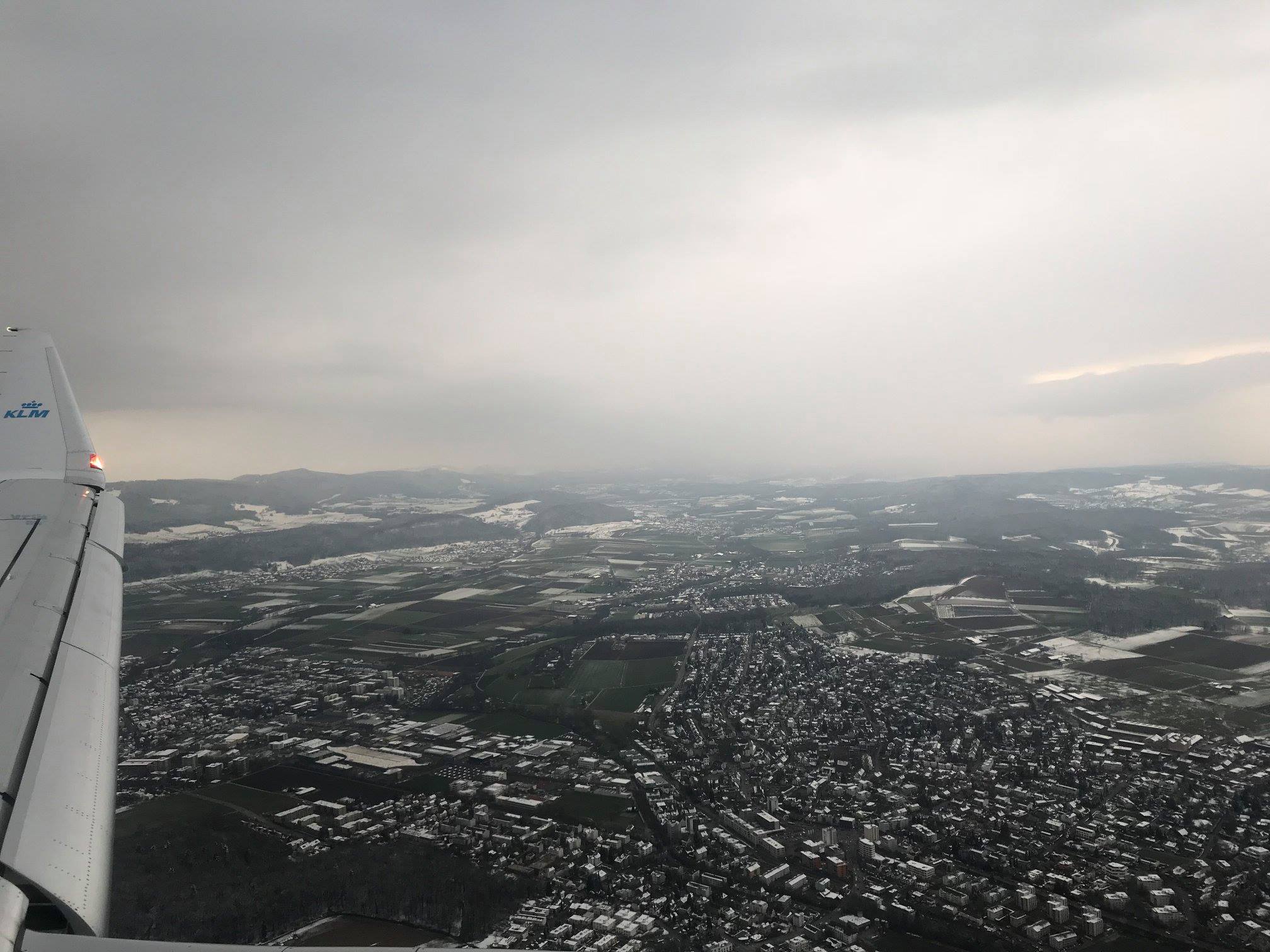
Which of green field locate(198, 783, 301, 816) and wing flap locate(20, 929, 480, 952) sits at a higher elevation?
wing flap locate(20, 929, 480, 952)

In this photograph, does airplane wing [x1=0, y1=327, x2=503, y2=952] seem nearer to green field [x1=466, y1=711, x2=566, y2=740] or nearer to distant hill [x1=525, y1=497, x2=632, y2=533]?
green field [x1=466, y1=711, x2=566, y2=740]

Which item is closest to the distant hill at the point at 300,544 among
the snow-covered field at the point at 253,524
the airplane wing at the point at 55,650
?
the snow-covered field at the point at 253,524

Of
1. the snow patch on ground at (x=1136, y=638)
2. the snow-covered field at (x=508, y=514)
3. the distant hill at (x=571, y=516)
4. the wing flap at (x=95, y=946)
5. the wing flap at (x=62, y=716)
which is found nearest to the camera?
the wing flap at (x=95, y=946)

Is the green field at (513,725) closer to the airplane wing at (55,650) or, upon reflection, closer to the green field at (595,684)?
the green field at (595,684)

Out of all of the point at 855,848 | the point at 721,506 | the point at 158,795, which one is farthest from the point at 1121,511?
the point at 158,795

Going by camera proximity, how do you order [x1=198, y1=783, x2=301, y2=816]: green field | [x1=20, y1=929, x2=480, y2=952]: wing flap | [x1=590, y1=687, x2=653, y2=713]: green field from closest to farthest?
1. [x1=20, y1=929, x2=480, y2=952]: wing flap
2. [x1=198, y1=783, x2=301, y2=816]: green field
3. [x1=590, y1=687, x2=653, y2=713]: green field

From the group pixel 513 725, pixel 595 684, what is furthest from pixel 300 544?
pixel 513 725

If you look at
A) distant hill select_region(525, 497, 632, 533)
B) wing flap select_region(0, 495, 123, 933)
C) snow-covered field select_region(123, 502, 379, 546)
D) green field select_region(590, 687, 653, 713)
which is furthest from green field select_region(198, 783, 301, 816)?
distant hill select_region(525, 497, 632, 533)
